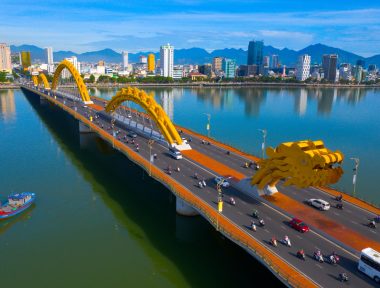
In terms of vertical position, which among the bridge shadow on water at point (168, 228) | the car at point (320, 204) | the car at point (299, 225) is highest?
the car at point (320, 204)

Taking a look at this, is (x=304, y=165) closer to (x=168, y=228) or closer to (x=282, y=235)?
(x=282, y=235)

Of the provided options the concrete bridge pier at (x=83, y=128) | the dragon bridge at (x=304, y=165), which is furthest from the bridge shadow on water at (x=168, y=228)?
the concrete bridge pier at (x=83, y=128)

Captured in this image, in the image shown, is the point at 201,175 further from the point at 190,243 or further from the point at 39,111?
the point at 39,111

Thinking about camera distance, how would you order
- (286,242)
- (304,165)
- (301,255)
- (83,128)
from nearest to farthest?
1. (301,255)
2. (286,242)
3. (304,165)
4. (83,128)

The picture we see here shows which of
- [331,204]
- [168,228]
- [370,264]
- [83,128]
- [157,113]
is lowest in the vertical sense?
[168,228]

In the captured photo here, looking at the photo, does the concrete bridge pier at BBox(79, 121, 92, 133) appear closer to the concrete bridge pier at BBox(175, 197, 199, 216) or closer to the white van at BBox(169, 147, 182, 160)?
the white van at BBox(169, 147, 182, 160)

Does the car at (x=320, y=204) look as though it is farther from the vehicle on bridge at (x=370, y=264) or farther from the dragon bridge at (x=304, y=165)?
the vehicle on bridge at (x=370, y=264)

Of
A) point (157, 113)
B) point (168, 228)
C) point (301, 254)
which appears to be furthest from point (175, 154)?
point (301, 254)
